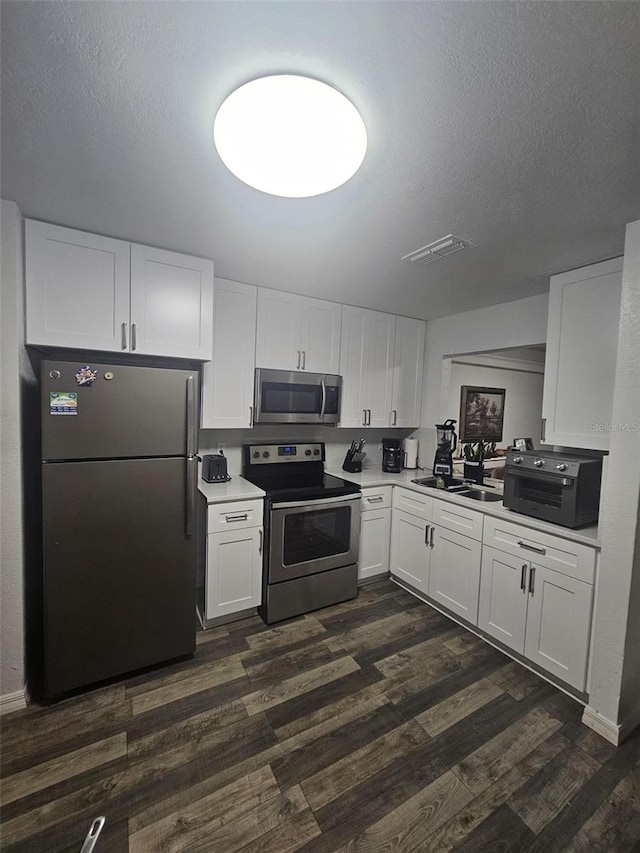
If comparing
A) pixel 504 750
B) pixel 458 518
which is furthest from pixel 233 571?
pixel 504 750

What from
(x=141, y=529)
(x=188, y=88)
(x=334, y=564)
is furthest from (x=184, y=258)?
(x=334, y=564)

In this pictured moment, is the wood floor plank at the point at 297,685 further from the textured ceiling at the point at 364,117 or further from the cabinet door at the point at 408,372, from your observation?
the textured ceiling at the point at 364,117

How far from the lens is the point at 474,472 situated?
3.19 m

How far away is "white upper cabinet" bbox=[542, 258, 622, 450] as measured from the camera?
2.04 m

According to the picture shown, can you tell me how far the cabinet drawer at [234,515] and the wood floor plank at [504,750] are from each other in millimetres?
1649

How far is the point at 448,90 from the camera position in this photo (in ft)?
3.40

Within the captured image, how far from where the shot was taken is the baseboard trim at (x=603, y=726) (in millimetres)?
1718

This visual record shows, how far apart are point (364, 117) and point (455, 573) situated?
2667mm

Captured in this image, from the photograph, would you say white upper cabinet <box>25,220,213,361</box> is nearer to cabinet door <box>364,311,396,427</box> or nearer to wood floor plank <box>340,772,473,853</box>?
cabinet door <box>364,311,396,427</box>

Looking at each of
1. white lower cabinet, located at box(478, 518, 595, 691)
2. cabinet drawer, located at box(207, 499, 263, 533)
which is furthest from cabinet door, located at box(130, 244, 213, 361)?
white lower cabinet, located at box(478, 518, 595, 691)

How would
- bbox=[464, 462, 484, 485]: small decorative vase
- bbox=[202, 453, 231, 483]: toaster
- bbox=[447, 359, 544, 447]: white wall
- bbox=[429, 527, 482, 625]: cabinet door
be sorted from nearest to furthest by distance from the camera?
bbox=[429, 527, 482, 625]: cabinet door → bbox=[202, 453, 231, 483]: toaster → bbox=[464, 462, 484, 485]: small decorative vase → bbox=[447, 359, 544, 447]: white wall

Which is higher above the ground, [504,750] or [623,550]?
[623,550]

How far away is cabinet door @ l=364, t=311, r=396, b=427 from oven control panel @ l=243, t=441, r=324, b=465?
0.57m

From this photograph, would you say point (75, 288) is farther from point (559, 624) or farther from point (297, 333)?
point (559, 624)
